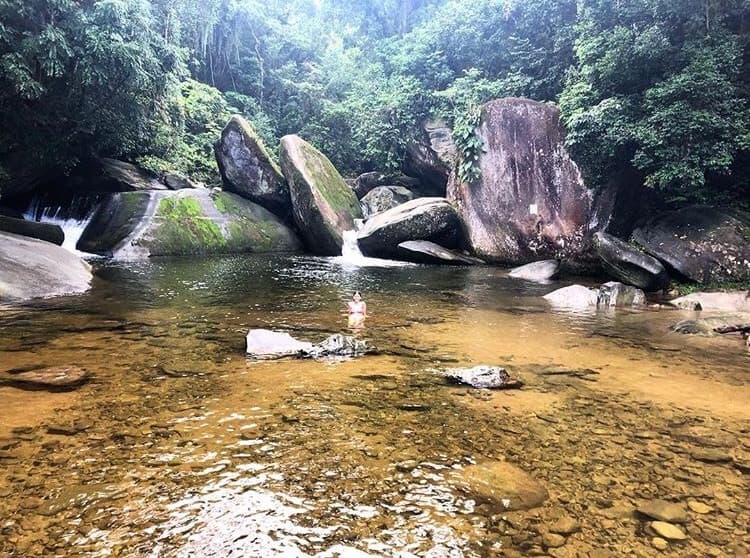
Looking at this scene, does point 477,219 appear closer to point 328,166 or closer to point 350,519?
point 328,166

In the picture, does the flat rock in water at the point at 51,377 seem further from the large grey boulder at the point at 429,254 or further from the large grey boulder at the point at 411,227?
the large grey boulder at the point at 411,227

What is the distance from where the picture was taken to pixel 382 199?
2191 cm

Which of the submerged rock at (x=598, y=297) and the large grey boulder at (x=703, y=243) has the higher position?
the large grey boulder at (x=703, y=243)

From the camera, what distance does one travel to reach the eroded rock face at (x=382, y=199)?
71.1ft

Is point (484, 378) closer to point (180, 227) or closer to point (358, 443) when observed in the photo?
point (358, 443)

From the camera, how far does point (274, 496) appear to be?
275 cm

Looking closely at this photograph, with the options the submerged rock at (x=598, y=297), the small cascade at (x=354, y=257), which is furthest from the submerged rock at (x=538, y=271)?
the small cascade at (x=354, y=257)

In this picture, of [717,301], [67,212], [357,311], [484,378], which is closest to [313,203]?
[67,212]

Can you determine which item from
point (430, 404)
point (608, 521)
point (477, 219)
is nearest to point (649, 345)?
point (430, 404)

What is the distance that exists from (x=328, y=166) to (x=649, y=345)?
1589 cm

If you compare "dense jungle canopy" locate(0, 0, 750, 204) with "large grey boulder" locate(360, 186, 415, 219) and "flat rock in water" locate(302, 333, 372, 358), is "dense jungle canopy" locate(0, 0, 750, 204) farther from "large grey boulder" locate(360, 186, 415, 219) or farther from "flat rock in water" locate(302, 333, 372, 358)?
"flat rock in water" locate(302, 333, 372, 358)

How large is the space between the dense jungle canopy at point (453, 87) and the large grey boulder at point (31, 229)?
231 cm

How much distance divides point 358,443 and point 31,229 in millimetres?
13020

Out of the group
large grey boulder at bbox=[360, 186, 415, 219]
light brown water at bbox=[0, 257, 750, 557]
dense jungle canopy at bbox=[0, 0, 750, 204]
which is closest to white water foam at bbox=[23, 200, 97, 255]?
dense jungle canopy at bbox=[0, 0, 750, 204]
